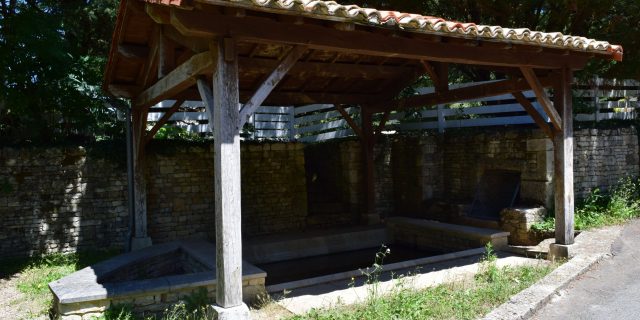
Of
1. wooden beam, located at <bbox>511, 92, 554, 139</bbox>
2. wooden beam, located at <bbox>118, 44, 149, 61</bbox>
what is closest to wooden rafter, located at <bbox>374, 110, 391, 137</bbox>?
wooden beam, located at <bbox>511, 92, 554, 139</bbox>

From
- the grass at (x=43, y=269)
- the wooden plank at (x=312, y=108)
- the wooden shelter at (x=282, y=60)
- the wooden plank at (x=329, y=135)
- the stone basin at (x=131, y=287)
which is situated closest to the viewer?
the wooden shelter at (x=282, y=60)

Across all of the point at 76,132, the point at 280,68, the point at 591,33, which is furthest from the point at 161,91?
the point at 591,33

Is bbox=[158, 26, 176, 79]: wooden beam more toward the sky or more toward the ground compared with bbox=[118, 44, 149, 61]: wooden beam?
more toward the ground

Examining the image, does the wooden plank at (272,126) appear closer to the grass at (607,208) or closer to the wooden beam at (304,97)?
the wooden beam at (304,97)

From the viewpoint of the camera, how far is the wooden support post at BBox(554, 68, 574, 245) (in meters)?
6.75

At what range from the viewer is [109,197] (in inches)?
327

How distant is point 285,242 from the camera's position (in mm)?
8883

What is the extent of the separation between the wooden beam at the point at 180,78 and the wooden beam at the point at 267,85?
1.66 ft

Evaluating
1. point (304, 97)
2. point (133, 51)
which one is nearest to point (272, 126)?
point (304, 97)

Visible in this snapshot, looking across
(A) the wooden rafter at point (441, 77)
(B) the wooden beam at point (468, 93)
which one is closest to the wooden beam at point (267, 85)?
(B) the wooden beam at point (468, 93)

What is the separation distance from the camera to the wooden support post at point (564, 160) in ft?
22.2

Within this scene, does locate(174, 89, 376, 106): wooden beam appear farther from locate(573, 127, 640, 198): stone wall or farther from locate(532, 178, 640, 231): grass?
locate(532, 178, 640, 231): grass

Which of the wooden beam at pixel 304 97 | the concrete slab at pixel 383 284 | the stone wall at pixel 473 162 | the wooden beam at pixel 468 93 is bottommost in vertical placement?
the concrete slab at pixel 383 284

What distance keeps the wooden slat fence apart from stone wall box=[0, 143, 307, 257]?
162 cm
